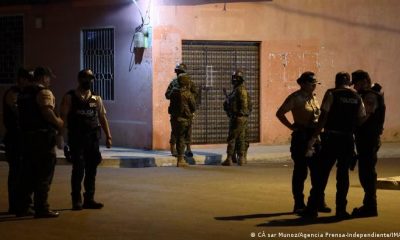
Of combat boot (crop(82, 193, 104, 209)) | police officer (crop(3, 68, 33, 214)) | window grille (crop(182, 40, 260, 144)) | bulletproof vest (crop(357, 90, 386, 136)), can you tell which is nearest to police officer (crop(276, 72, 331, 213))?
bulletproof vest (crop(357, 90, 386, 136))

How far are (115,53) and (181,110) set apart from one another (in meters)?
4.10

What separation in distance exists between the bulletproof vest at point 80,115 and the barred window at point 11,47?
1210 centimetres

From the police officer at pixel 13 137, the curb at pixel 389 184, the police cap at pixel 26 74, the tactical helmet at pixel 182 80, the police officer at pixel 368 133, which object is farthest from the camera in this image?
the tactical helmet at pixel 182 80

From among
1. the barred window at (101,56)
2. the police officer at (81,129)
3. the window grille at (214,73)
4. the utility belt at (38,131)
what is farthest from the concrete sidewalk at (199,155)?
the utility belt at (38,131)

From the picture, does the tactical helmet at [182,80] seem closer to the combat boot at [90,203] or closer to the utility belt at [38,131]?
the combat boot at [90,203]

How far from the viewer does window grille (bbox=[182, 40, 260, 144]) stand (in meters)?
19.8

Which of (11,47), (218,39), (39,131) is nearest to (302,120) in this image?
(39,131)

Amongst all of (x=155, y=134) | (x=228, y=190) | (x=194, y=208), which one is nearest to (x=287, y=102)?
(x=194, y=208)

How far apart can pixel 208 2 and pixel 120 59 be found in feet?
7.93

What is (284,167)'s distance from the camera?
16.9 m

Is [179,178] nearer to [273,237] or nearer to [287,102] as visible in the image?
[287,102]

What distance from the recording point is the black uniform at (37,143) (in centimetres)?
1029

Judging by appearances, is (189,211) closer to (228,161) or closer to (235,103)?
(235,103)

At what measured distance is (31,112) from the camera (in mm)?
10289
